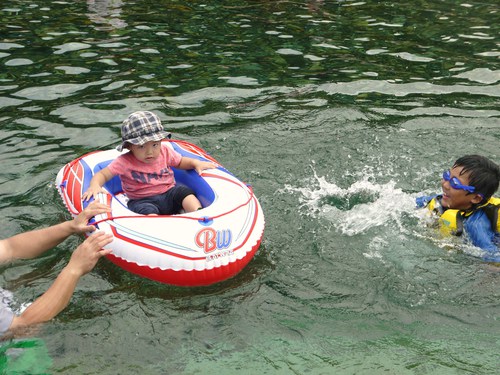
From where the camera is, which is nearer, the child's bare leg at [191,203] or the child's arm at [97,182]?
the child's arm at [97,182]

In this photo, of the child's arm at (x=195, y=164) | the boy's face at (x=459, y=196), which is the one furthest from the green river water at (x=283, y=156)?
the child's arm at (x=195, y=164)

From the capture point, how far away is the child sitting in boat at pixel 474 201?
5137 mm

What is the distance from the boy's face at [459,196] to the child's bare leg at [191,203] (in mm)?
2079

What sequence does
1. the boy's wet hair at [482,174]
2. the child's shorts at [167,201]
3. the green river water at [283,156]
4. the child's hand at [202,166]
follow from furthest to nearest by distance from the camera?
the child's hand at [202,166] < the child's shorts at [167,201] < the boy's wet hair at [482,174] < the green river water at [283,156]

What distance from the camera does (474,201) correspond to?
5.22 m

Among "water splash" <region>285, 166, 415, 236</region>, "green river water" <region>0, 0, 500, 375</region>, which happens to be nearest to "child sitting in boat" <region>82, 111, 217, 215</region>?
"green river water" <region>0, 0, 500, 375</region>

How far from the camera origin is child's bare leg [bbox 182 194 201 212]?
545cm

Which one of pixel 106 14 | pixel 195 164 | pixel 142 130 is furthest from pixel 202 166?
pixel 106 14

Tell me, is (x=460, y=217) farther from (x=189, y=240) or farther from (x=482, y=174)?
(x=189, y=240)

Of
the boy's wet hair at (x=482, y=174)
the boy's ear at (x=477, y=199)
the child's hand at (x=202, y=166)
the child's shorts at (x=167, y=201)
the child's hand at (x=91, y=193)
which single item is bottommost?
the child's shorts at (x=167, y=201)

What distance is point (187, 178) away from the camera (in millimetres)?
5996

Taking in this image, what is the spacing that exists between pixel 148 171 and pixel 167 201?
313 millimetres

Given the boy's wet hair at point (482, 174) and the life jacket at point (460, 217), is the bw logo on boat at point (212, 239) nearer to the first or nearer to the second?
the life jacket at point (460, 217)

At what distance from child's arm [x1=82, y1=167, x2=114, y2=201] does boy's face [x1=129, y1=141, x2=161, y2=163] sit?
11.5 inches
